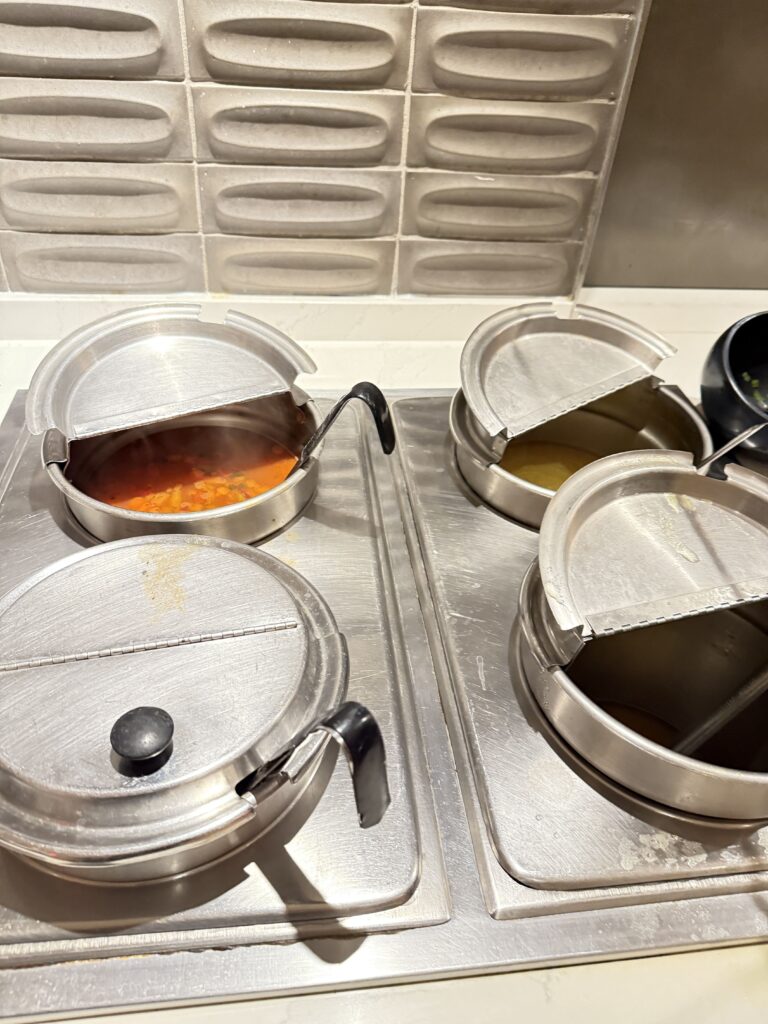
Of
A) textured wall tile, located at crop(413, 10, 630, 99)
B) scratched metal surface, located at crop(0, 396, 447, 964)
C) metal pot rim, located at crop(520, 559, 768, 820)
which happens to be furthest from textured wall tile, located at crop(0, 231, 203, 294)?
metal pot rim, located at crop(520, 559, 768, 820)

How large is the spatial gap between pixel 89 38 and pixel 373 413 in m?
0.69

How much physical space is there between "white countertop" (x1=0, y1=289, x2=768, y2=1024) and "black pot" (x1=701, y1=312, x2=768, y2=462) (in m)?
0.18

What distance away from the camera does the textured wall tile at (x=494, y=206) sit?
1229 millimetres

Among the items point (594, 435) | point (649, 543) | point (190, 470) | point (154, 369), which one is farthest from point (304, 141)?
point (649, 543)

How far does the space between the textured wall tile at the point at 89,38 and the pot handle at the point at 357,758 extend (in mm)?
998

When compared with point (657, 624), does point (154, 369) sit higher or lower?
higher

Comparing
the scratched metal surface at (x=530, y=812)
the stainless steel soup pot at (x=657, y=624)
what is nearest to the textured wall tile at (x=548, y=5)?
the stainless steel soup pot at (x=657, y=624)

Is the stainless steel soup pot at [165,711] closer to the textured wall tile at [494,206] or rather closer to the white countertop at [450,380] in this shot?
the white countertop at [450,380]

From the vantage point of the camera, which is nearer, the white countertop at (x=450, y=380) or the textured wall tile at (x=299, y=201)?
the white countertop at (x=450, y=380)

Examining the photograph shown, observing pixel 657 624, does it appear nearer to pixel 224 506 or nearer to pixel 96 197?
pixel 224 506

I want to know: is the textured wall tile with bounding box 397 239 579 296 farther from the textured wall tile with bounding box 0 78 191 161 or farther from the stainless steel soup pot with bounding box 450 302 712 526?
the textured wall tile with bounding box 0 78 191 161

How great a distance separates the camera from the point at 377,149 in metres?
1.17

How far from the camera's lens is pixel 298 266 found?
1.30m

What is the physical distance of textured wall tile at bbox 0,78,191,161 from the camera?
106 centimetres
